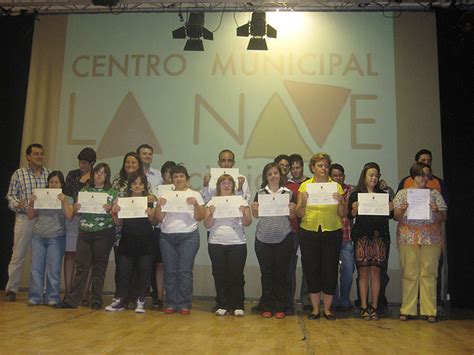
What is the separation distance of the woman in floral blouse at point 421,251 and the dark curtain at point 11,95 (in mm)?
5054

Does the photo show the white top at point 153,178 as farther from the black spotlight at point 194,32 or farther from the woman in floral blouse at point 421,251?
the woman in floral blouse at point 421,251

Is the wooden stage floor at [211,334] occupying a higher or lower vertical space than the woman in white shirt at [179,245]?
lower

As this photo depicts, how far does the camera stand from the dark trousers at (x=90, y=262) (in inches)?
184

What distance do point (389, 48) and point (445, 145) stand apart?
4.98 feet

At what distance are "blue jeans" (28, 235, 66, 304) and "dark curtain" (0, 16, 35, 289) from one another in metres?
1.82

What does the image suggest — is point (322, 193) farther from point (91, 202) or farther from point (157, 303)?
point (91, 202)

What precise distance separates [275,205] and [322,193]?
46 centimetres

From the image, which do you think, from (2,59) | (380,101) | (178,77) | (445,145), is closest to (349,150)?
(380,101)

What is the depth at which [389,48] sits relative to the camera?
643 centimetres

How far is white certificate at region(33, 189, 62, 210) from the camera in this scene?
482 centimetres

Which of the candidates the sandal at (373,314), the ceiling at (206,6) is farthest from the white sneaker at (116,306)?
the ceiling at (206,6)

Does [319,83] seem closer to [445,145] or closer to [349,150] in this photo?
[349,150]

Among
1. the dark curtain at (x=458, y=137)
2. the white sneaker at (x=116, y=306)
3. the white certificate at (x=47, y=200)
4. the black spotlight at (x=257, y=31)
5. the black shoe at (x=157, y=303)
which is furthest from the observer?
the black spotlight at (x=257, y=31)

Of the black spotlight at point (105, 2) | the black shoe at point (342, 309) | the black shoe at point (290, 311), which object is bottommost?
the black shoe at point (342, 309)
